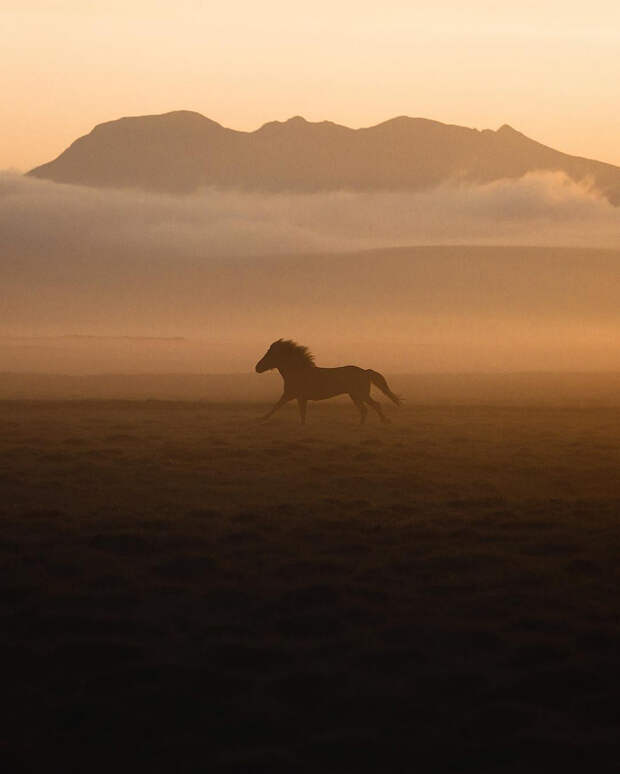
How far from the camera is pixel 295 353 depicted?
27609 millimetres

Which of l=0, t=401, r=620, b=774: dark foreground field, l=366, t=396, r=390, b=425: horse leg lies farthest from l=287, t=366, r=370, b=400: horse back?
l=0, t=401, r=620, b=774: dark foreground field

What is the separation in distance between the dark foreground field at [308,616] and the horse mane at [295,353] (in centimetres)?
605

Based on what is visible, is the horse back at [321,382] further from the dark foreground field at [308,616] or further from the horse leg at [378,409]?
the dark foreground field at [308,616]

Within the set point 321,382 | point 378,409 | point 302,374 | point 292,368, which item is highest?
point 292,368

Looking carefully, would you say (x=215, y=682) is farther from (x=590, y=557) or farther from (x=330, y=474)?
(x=330, y=474)

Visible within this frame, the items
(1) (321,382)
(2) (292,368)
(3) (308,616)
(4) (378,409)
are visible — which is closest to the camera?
(3) (308,616)

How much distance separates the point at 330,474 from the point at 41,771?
42.4ft

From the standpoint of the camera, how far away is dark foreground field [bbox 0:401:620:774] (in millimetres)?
7891

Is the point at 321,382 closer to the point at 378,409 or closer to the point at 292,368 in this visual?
the point at 292,368

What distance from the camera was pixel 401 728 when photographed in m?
8.06

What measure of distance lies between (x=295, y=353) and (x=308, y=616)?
672 inches

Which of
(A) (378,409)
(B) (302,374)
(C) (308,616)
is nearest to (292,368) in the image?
(B) (302,374)

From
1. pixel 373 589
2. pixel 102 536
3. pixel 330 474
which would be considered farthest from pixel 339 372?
pixel 373 589

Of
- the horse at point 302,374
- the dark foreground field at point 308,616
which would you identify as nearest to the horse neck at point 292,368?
the horse at point 302,374
